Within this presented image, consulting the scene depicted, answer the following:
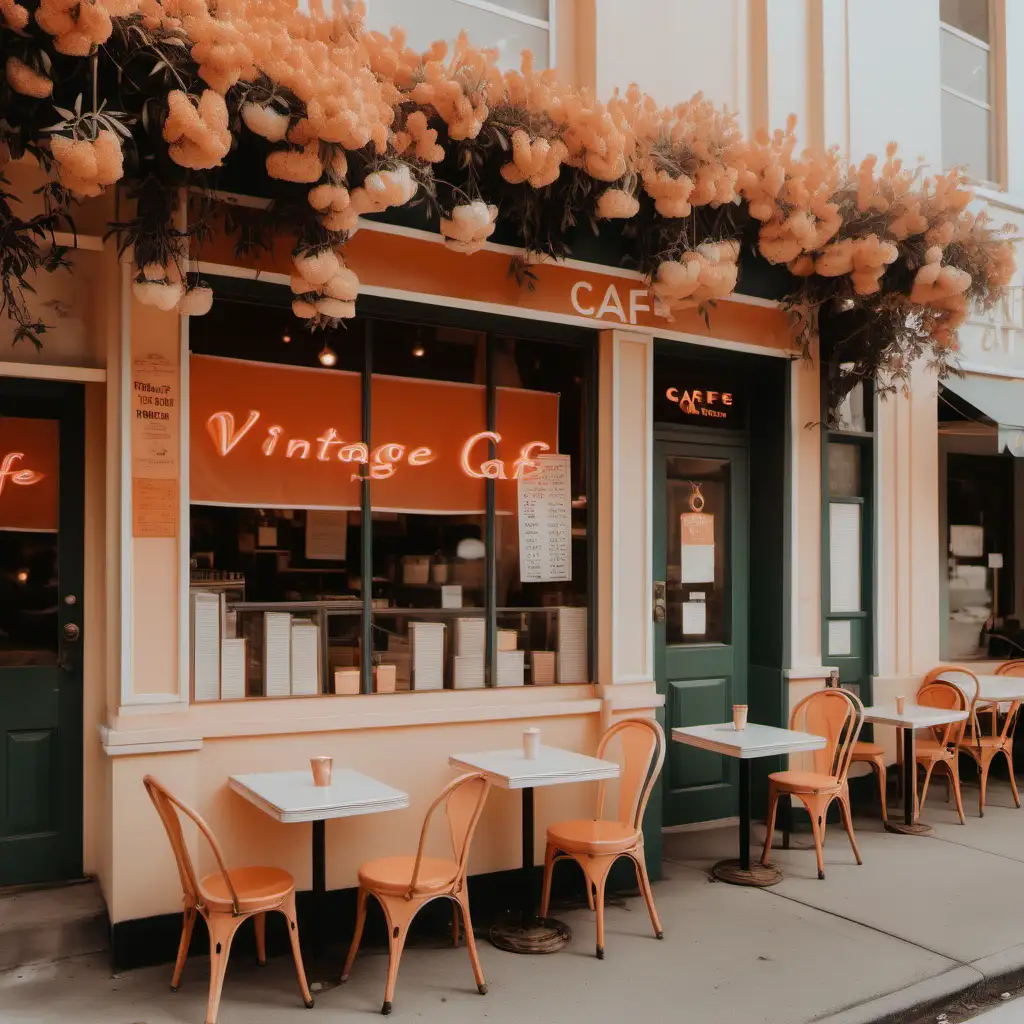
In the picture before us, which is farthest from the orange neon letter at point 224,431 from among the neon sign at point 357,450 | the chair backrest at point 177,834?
the chair backrest at point 177,834

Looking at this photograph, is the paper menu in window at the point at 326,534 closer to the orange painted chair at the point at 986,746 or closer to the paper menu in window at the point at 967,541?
the orange painted chair at the point at 986,746

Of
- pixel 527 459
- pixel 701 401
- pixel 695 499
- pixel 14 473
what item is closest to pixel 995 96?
pixel 701 401

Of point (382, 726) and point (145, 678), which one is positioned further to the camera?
point (382, 726)

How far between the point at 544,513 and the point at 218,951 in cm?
293

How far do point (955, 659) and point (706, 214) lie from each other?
4803mm

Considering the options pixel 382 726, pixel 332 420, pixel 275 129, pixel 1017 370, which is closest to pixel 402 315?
pixel 332 420

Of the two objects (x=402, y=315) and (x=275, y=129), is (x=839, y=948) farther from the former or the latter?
(x=275, y=129)

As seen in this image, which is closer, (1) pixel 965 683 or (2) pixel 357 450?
(2) pixel 357 450

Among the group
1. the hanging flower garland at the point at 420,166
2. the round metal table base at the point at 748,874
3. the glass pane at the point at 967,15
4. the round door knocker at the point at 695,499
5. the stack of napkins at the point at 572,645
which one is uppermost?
the glass pane at the point at 967,15

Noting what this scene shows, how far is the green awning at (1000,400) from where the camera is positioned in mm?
7598

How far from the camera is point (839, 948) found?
4.93 m

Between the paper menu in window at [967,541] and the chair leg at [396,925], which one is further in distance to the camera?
the paper menu in window at [967,541]

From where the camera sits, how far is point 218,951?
13.5 feet

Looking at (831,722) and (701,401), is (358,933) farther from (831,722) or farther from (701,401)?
(701,401)
